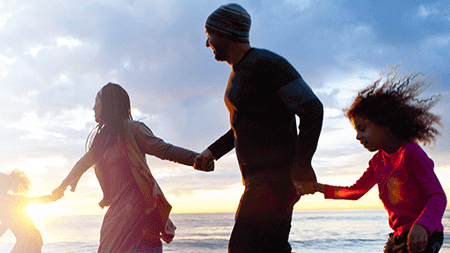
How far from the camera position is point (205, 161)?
9.99ft

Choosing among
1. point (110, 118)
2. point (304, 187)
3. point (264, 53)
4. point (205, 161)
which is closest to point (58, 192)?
point (110, 118)

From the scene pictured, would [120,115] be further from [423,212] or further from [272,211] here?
[423,212]

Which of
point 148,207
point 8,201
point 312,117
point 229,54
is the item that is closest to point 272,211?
point 312,117

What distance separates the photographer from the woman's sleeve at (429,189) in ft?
8.38

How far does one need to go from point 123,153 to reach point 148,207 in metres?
0.55

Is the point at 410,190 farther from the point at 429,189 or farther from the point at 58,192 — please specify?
the point at 58,192

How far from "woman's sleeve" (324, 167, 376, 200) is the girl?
1272 millimetres

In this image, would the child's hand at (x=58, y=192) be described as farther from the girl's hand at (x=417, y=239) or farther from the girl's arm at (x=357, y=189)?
the girl's hand at (x=417, y=239)

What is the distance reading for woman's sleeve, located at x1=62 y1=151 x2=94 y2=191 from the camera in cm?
464

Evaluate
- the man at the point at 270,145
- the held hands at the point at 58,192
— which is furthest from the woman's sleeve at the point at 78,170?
the man at the point at 270,145

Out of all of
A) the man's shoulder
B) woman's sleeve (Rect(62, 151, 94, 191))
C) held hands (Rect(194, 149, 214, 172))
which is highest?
the man's shoulder

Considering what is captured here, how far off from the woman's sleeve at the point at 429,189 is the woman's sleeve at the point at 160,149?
1.77m

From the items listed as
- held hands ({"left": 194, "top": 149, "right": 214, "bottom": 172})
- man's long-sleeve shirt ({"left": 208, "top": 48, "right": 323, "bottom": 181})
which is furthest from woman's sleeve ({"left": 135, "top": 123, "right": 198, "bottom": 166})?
man's long-sleeve shirt ({"left": 208, "top": 48, "right": 323, "bottom": 181})

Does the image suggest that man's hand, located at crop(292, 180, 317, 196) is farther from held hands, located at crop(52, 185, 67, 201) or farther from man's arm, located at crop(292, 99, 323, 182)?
held hands, located at crop(52, 185, 67, 201)
